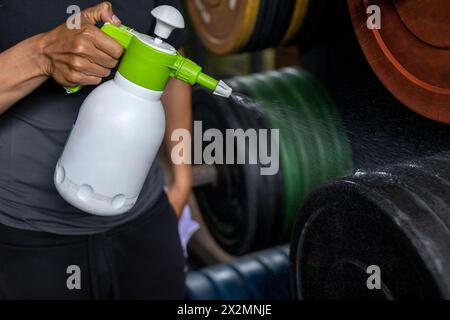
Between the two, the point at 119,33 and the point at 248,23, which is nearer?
the point at 119,33

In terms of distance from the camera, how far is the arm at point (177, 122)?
1083 millimetres

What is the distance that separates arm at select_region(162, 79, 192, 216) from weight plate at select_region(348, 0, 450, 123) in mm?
373

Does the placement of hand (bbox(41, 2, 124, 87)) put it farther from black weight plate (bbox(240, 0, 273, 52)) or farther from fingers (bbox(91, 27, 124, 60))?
black weight plate (bbox(240, 0, 273, 52))

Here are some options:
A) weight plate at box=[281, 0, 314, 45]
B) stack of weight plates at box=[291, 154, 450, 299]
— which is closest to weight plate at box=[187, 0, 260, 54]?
weight plate at box=[281, 0, 314, 45]

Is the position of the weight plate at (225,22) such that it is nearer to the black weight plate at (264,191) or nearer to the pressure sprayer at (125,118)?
the black weight plate at (264,191)

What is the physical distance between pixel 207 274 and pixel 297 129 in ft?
1.58

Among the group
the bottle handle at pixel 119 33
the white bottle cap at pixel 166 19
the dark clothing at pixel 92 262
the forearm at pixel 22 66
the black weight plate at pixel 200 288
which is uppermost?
the white bottle cap at pixel 166 19

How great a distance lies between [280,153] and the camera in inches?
61.4

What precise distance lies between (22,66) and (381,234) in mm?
502

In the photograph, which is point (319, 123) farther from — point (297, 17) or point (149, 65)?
point (149, 65)

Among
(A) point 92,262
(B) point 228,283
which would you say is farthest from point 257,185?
(A) point 92,262

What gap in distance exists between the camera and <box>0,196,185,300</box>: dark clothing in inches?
35.5

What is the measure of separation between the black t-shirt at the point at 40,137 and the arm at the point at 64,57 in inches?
3.1

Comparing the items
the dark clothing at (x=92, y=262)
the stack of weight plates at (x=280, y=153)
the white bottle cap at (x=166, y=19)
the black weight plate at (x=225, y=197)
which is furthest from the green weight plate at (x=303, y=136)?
the white bottle cap at (x=166, y=19)
